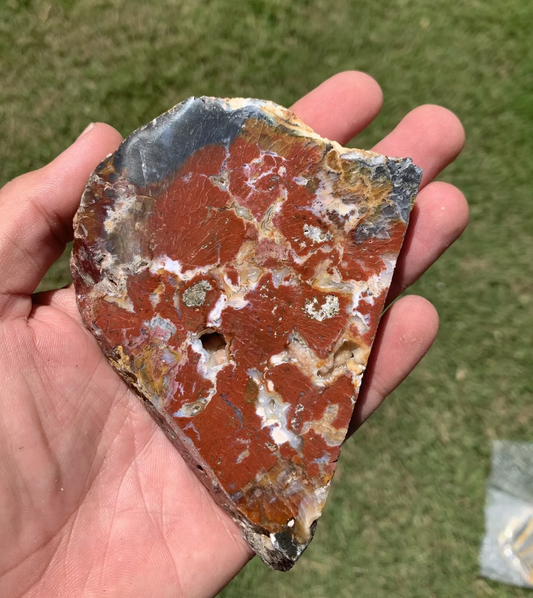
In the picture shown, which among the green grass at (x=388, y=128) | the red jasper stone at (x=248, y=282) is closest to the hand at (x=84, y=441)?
the red jasper stone at (x=248, y=282)

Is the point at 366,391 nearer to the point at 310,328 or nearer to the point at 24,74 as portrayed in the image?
the point at 310,328

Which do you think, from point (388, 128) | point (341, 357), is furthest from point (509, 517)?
point (388, 128)

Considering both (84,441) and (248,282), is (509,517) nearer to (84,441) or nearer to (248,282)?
(248,282)

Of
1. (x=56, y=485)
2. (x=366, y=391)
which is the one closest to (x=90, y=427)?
(x=56, y=485)

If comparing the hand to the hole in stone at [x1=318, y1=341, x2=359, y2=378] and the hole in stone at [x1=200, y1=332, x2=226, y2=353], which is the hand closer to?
the hole in stone at [x1=318, y1=341, x2=359, y2=378]

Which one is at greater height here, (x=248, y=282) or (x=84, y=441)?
(x=248, y=282)
